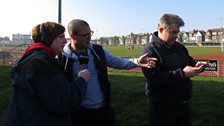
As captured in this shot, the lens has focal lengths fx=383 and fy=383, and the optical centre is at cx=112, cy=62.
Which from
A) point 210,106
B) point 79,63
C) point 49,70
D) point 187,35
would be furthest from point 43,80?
point 187,35

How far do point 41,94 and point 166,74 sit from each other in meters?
1.55

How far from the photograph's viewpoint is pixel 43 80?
2.91 meters

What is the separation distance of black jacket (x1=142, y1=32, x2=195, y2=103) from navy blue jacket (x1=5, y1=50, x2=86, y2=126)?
1.21 metres

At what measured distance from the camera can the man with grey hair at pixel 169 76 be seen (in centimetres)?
401

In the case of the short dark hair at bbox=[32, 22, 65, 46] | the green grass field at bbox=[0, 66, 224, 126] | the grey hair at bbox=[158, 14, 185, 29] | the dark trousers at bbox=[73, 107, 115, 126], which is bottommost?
the green grass field at bbox=[0, 66, 224, 126]

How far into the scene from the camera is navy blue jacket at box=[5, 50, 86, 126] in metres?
2.92

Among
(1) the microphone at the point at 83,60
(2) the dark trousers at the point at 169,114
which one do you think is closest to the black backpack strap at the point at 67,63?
(1) the microphone at the point at 83,60

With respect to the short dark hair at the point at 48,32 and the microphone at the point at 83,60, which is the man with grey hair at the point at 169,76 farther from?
the short dark hair at the point at 48,32

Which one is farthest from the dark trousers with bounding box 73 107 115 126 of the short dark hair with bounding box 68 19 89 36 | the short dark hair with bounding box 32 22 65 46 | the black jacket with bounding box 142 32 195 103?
the short dark hair with bounding box 32 22 65 46

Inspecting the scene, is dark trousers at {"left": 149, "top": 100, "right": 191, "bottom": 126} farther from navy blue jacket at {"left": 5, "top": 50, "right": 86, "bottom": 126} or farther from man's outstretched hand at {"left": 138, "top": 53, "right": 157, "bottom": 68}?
navy blue jacket at {"left": 5, "top": 50, "right": 86, "bottom": 126}

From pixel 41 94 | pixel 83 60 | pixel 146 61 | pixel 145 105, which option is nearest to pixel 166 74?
pixel 146 61

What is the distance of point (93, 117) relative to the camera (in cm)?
404

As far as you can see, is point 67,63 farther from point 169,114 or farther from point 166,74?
point 169,114

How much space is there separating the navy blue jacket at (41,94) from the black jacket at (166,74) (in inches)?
47.7
